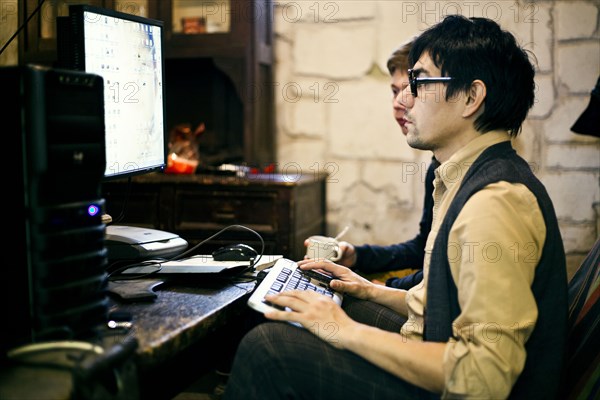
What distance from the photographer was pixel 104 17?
4.66 ft

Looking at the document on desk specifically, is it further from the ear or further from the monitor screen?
the ear

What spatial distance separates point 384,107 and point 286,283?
66.7 inches

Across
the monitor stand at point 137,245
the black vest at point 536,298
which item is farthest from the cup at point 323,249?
the black vest at point 536,298

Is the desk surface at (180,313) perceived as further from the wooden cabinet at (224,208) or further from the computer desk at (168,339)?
the wooden cabinet at (224,208)

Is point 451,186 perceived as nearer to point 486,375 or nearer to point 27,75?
point 486,375

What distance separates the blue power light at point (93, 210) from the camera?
931mm

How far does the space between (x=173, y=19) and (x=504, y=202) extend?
2187 millimetres

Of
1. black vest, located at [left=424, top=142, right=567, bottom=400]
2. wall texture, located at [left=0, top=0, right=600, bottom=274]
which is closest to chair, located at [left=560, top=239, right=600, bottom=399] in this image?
black vest, located at [left=424, top=142, right=567, bottom=400]

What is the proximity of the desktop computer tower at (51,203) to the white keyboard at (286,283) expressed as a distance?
312mm

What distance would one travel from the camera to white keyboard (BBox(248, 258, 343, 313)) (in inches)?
46.0

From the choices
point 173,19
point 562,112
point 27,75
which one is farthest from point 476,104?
point 173,19

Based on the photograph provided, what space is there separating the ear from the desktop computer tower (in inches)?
26.0

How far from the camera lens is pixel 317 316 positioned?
1132mm

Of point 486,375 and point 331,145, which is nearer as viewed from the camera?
point 486,375
